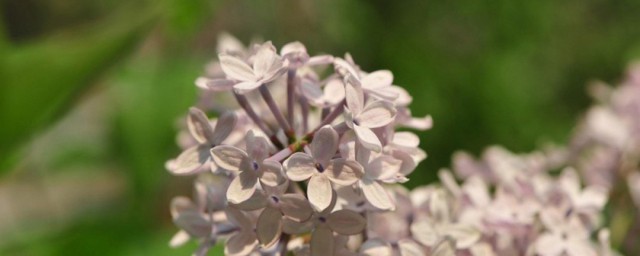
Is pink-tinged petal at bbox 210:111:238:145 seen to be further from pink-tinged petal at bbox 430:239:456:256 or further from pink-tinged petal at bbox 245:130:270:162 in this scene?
pink-tinged petal at bbox 430:239:456:256

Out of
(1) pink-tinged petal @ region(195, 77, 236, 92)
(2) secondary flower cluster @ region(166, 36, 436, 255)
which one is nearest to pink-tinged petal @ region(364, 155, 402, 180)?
(2) secondary flower cluster @ region(166, 36, 436, 255)

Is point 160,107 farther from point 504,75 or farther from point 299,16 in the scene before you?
point 504,75

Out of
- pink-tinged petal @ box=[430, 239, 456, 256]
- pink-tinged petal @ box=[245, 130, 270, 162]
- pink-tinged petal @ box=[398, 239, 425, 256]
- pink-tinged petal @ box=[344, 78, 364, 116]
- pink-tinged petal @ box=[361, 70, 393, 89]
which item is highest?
pink-tinged petal @ box=[361, 70, 393, 89]

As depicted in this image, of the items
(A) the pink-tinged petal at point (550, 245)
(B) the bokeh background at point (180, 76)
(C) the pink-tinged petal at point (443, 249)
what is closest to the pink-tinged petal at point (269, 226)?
(C) the pink-tinged petal at point (443, 249)

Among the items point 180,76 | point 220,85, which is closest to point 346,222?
point 220,85

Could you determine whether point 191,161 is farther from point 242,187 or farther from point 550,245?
point 550,245

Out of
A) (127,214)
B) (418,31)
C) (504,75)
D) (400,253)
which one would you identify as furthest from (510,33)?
(400,253)
